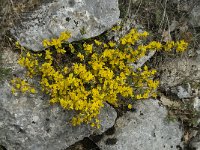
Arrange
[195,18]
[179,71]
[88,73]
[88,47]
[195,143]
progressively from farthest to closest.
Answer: [195,18]
[179,71]
[195,143]
[88,47]
[88,73]

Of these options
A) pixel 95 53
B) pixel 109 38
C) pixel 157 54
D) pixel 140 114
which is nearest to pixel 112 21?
pixel 109 38

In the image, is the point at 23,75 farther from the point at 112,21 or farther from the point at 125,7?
the point at 125,7

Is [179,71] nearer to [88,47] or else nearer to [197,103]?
[197,103]

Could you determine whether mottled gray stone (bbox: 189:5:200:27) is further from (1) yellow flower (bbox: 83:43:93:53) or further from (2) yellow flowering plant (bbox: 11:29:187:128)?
(1) yellow flower (bbox: 83:43:93:53)

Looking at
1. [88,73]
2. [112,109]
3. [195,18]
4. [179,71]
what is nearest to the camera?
[88,73]

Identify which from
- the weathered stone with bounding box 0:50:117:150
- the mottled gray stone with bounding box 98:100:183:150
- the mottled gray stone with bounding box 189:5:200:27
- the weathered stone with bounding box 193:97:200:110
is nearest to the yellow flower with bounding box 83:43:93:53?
the weathered stone with bounding box 0:50:117:150

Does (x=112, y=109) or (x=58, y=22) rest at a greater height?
(x=58, y=22)

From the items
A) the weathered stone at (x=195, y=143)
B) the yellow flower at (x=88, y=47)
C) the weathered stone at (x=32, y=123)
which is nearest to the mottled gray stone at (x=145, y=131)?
the weathered stone at (x=195, y=143)

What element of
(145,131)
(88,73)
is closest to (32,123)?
(88,73)
